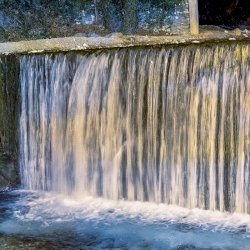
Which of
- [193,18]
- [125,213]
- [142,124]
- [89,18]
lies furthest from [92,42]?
[125,213]

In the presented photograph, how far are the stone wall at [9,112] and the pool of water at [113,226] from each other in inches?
36.0

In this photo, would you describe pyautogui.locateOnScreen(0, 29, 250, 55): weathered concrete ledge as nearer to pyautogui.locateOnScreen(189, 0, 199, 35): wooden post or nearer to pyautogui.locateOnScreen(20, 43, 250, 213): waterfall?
pyautogui.locateOnScreen(189, 0, 199, 35): wooden post

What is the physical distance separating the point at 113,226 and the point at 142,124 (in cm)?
140

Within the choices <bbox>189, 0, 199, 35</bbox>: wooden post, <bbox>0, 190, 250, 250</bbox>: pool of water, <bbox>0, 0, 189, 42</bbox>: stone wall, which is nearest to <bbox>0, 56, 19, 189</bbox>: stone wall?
<bbox>0, 190, 250, 250</bbox>: pool of water

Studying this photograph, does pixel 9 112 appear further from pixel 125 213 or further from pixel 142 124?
pixel 125 213

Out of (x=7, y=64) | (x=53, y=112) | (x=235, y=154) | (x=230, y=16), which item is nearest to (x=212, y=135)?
(x=235, y=154)

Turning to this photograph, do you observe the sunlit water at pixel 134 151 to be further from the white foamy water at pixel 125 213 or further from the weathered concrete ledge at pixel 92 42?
the weathered concrete ledge at pixel 92 42

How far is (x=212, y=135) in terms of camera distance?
23.0ft

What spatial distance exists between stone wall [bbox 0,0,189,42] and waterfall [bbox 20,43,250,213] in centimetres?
156

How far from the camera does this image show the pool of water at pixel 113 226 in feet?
20.2

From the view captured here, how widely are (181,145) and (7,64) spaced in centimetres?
282

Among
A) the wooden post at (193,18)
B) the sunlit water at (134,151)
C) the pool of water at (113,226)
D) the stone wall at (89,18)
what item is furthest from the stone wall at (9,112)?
the wooden post at (193,18)

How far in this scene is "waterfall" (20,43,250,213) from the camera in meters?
6.93

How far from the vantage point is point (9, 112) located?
8672 millimetres
